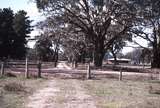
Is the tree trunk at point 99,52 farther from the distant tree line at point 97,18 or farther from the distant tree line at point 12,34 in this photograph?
the distant tree line at point 12,34

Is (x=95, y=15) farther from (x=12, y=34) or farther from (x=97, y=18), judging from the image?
(x=12, y=34)

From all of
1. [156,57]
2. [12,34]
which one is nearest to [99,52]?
[156,57]

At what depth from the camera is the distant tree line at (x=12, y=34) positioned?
72688mm

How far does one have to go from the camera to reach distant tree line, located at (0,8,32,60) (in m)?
72.7

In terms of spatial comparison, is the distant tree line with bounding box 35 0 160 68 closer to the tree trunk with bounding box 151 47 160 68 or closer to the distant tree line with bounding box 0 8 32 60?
the tree trunk with bounding box 151 47 160 68

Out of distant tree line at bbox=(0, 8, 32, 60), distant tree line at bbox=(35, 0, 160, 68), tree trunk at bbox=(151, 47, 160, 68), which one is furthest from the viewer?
distant tree line at bbox=(0, 8, 32, 60)

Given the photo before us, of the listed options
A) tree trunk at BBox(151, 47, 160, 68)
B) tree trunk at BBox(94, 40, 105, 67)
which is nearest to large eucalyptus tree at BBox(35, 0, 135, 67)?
tree trunk at BBox(94, 40, 105, 67)

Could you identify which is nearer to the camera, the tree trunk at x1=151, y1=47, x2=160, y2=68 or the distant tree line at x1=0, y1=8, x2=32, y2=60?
the tree trunk at x1=151, y1=47, x2=160, y2=68

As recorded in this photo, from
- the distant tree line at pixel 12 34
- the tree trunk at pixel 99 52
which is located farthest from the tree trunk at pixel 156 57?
the distant tree line at pixel 12 34

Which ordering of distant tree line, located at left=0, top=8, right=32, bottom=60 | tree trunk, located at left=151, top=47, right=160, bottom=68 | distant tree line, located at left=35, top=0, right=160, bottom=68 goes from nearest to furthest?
distant tree line, located at left=35, top=0, right=160, bottom=68 < tree trunk, located at left=151, top=47, right=160, bottom=68 < distant tree line, located at left=0, top=8, right=32, bottom=60

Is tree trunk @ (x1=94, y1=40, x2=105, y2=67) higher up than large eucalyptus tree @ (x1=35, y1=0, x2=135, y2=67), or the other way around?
large eucalyptus tree @ (x1=35, y1=0, x2=135, y2=67)

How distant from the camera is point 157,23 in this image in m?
57.3

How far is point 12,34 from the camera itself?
74562 millimetres

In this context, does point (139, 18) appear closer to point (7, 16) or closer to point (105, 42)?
point (105, 42)
